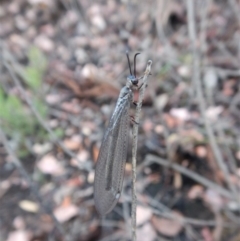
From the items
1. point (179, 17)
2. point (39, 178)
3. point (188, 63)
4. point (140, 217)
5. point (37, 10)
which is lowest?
point (140, 217)

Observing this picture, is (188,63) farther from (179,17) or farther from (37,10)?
(37,10)

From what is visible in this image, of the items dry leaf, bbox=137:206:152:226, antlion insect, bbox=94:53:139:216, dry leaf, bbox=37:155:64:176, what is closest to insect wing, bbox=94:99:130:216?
Result: antlion insect, bbox=94:53:139:216

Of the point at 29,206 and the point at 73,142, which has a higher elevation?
the point at 73,142

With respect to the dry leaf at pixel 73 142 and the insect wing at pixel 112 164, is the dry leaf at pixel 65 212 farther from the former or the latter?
the insect wing at pixel 112 164

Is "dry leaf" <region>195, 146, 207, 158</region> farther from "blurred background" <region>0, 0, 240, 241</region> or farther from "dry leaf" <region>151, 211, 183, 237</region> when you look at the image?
"dry leaf" <region>151, 211, 183, 237</region>

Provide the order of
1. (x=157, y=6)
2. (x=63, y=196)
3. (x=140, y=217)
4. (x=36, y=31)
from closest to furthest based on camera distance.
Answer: (x=140, y=217) < (x=63, y=196) < (x=157, y=6) < (x=36, y=31)

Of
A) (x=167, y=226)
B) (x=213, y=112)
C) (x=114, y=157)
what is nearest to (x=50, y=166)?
(x=167, y=226)

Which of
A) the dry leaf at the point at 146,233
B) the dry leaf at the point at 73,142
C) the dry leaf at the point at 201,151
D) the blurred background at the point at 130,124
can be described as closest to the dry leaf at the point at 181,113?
the blurred background at the point at 130,124

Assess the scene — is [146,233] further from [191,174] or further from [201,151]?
[201,151]

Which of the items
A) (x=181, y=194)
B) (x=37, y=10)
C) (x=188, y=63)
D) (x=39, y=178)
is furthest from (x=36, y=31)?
(x=181, y=194)
